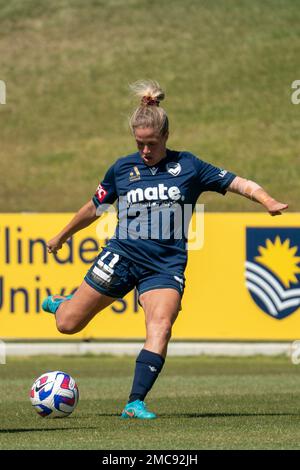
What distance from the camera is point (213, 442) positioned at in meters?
7.40

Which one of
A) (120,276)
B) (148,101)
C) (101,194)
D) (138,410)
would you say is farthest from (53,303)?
(148,101)

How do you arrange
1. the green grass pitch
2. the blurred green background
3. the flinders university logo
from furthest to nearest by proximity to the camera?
the blurred green background
the flinders university logo
the green grass pitch

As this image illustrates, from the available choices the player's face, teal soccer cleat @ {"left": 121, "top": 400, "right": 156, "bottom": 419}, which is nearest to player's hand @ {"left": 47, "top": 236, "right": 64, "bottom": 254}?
the player's face

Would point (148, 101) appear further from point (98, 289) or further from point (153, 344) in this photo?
point (153, 344)

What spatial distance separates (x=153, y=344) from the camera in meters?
8.85

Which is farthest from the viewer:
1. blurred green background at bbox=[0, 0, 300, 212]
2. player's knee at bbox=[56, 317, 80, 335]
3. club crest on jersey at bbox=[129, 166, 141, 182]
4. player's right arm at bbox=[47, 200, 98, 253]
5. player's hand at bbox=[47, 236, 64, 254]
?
blurred green background at bbox=[0, 0, 300, 212]

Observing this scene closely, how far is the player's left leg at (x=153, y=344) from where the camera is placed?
28.9 feet

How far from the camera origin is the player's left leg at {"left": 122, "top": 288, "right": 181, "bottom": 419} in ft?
28.9

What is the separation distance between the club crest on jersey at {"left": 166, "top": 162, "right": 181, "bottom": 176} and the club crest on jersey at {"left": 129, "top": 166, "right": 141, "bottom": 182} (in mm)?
223

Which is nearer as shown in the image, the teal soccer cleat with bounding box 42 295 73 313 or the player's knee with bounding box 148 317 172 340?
the player's knee with bounding box 148 317 172 340

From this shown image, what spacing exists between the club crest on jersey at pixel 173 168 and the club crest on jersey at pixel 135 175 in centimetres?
22

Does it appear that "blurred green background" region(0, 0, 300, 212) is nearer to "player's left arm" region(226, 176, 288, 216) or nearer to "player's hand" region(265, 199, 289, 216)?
"player's left arm" region(226, 176, 288, 216)

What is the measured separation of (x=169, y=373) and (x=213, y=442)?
7761 millimetres
